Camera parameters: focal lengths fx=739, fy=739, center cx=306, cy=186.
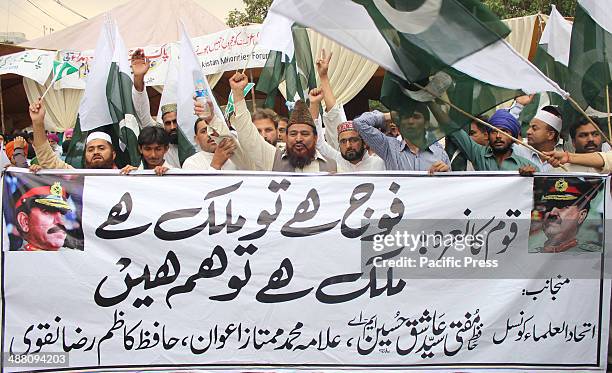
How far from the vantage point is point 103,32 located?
6.03 meters

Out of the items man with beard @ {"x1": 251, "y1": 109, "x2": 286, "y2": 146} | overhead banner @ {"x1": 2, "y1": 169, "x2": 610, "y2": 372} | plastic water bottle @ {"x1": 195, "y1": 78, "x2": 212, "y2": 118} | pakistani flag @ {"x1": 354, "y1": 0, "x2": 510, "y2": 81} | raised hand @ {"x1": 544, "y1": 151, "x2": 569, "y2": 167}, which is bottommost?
overhead banner @ {"x1": 2, "y1": 169, "x2": 610, "y2": 372}

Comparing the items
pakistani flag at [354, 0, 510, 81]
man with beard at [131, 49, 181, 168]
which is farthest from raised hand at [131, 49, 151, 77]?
pakistani flag at [354, 0, 510, 81]

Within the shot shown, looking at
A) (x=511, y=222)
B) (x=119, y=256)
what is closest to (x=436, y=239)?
(x=511, y=222)

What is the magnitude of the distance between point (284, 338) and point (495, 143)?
6.43 ft

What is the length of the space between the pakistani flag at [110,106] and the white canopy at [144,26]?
1351 cm

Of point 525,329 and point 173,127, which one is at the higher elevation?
point 173,127

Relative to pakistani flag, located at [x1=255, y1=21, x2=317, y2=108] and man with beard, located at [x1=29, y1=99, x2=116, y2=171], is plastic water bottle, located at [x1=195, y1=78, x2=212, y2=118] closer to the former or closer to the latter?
man with beard, located at [x1=29, y1=99, x2=116, y2=171]

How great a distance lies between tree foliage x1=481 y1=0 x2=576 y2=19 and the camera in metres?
17.4

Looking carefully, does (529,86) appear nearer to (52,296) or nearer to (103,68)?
(52,296)

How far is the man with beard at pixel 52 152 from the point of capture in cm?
457

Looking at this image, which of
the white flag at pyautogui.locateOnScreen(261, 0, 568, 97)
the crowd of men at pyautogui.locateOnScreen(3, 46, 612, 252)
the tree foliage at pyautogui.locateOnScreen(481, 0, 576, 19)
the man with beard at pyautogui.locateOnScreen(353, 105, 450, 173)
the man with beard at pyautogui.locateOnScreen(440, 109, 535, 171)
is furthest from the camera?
the tree foliage at pyautogui.locateOnScreen(481, 0, 576, 19)

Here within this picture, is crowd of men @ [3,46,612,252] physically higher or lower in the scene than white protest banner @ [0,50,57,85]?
lower

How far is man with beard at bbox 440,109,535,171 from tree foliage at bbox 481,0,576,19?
42.0 feet

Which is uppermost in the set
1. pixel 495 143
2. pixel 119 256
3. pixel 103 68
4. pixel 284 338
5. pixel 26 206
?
pixel 103 68
